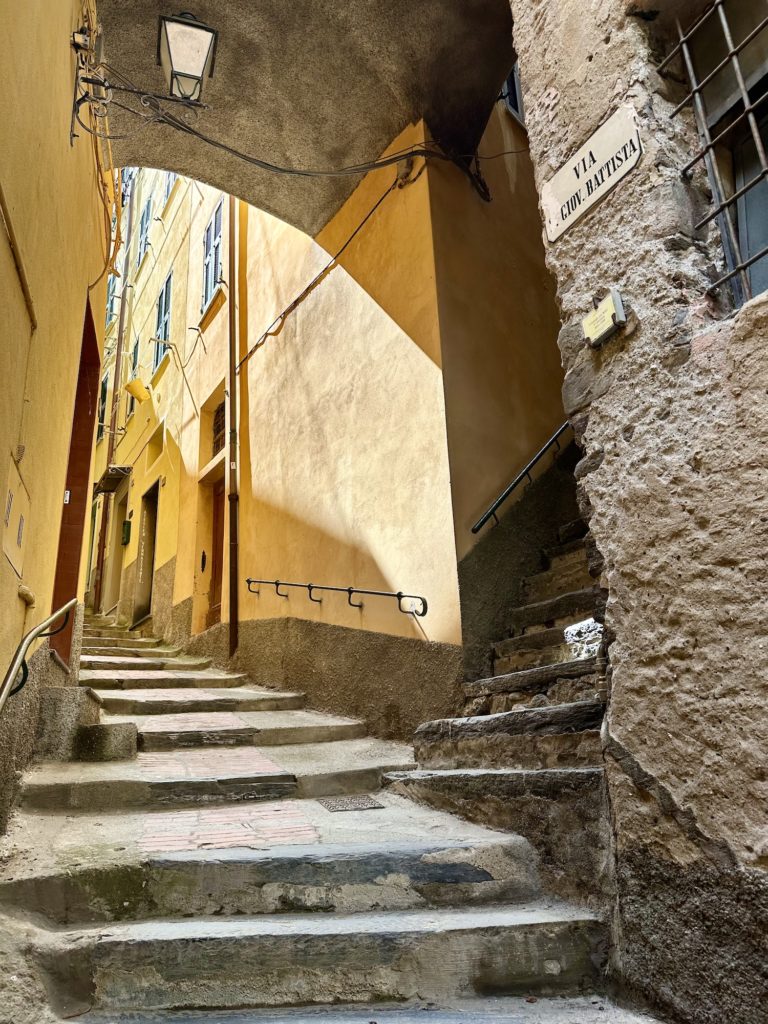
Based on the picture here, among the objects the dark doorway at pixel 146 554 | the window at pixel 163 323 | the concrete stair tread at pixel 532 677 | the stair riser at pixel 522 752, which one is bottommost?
the stair riser at pixel 522 752

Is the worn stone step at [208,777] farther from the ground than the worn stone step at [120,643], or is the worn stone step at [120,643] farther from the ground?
the worn stone step at [120,643]

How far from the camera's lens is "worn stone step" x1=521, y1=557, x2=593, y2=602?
4691 millimetres

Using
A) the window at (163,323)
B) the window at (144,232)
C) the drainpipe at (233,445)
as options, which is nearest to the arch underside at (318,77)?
the drainpipe at (233,445)

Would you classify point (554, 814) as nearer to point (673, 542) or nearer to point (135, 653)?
point (673, 542)

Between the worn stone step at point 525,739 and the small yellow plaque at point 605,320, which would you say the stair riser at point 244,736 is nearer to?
the worn stone step at point 525,739

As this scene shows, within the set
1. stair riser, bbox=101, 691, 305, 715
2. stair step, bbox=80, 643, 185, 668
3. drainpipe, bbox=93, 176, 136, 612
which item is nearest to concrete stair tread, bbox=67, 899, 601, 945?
stair riser, bbox=101, 691, 305, 715

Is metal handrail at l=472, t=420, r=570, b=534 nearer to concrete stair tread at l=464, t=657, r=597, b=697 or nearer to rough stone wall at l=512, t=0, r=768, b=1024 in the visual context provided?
concrete stair tread at l=464, t=657, r=597, b=697

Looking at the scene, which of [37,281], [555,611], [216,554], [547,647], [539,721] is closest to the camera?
[37,281]

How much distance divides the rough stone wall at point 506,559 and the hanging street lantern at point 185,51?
132 inches

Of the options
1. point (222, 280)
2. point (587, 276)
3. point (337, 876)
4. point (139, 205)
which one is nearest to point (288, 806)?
point (337, 876)

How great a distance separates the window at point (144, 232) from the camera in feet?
47.4

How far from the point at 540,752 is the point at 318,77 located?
5.08 metres

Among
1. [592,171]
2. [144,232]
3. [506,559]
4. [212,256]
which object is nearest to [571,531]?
[506,559]

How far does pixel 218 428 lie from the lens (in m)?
9.63
